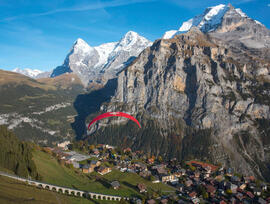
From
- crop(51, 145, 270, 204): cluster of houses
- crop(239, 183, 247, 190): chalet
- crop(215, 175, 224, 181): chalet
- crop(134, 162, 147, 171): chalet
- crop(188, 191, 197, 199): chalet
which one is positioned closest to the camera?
crop(188, 191, 197, 199): chalet

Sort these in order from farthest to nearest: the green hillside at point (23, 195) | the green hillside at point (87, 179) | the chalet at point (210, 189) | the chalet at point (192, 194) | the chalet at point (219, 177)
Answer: the chalet at point (219, 177)
the chalet at point (210, 189)
the chalet at point (192, 194)
the green hillside at point (87, 179)
the green hillside at point (23, 195)

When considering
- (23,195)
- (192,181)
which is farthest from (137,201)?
(192,181)

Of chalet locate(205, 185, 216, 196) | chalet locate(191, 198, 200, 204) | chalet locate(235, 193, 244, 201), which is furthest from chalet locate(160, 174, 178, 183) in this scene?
chalet locate(235, 193, 244, 201)

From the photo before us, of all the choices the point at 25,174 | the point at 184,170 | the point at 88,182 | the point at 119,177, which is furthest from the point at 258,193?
the point at 25,174

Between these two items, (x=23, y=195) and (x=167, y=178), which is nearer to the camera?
(x=23, y=195)

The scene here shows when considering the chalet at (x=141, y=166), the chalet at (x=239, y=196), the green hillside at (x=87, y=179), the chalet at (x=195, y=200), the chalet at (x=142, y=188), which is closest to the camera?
the green hillside at (x=87, y=179)

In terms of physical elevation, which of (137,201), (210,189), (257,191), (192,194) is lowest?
(257,191)

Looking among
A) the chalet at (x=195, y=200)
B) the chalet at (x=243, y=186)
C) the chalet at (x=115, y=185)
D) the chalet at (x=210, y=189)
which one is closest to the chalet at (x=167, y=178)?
the chalet at (x=210, y=189)

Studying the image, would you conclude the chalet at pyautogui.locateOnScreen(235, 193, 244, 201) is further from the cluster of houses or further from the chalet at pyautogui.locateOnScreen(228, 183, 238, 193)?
the chalet at pyautogui.locateOnScreen(228, 183, 238, 193)

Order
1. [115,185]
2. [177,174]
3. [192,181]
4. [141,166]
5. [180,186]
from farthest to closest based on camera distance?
[141,166]
[177,174]
[192,181]
[180,186]
[115,185]

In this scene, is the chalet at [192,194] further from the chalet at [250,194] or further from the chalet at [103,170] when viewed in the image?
the chalet at [103,170]

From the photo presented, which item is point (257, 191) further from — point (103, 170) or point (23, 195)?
point (23, 195)
